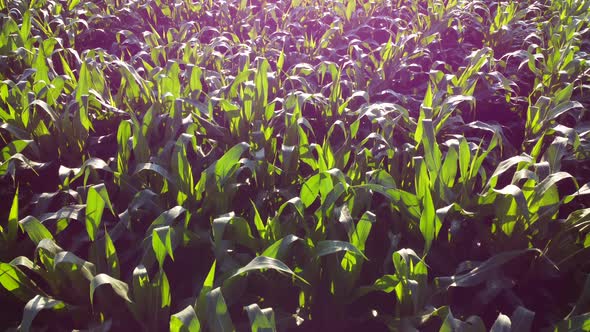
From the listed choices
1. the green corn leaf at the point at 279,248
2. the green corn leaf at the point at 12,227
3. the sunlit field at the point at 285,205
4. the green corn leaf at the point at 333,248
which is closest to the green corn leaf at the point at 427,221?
the sunlit field at the point at 285,205

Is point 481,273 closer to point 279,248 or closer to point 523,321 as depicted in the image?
point 523,321

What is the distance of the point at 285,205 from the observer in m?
1.54

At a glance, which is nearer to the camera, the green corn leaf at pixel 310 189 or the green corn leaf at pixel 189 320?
the green corn leaf at pixel 189 320

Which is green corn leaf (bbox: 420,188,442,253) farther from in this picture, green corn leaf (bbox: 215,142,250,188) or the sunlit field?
green corn leaf (bbox: 215,142,250,188)

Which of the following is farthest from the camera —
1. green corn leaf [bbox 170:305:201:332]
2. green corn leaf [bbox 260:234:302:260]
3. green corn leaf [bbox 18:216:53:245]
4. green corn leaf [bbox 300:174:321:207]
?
green corn leaf [bbox 300:174:321:207]

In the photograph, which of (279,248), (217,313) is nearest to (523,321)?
(279,248)

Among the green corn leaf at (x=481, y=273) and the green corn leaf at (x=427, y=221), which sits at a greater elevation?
the green corn leaf at (x=427, y=221)

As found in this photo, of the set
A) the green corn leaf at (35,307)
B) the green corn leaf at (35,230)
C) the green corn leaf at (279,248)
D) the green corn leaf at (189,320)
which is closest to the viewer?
the green corn leaf at (189,320)

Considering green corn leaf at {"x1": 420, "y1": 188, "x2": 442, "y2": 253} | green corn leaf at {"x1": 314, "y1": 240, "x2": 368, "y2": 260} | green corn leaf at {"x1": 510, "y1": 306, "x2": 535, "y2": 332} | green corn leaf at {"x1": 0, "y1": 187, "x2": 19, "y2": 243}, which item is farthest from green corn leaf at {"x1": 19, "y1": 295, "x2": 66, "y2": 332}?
green corn leaf at {"x1": 510, "y1": 306, "x2": 535, "y2": 332}

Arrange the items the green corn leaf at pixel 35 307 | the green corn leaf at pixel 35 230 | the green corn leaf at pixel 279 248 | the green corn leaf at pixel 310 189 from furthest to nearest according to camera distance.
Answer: the green corn leaf at pixel 310 189 → the green corn leaf at pixel 35 230 → the green corn leaf at pixel 279 248 → the green corn leaf at pixel 35 307

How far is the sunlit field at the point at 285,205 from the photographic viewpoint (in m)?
1.26

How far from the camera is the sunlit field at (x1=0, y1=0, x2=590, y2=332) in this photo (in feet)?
4.14

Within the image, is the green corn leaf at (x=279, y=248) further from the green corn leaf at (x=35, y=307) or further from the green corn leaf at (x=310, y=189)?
the green corn leaf at (x=35, y=307)

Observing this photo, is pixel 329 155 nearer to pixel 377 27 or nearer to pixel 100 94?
pixel 100 94
